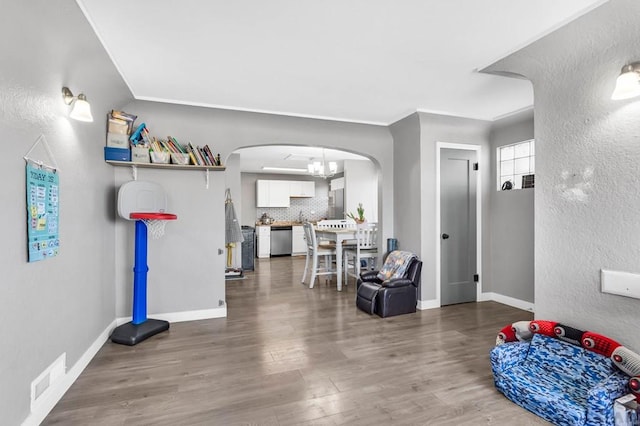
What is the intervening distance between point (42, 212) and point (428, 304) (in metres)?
4.03

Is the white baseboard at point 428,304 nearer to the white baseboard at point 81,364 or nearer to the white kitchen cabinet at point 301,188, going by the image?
the white baseboard at point 81,364

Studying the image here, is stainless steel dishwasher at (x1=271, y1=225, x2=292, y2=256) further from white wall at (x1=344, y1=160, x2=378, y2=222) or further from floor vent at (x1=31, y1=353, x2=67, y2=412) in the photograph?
floor vent at (x1=31, y1=353, x2=67, y2=412)

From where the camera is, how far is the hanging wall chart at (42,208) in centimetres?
170

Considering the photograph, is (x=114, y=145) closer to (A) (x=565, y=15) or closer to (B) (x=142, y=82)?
(B) (x=142, y=82)

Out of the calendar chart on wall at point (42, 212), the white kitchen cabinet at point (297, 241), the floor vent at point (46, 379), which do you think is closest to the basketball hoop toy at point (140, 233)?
the floor vent at point (46, 379)

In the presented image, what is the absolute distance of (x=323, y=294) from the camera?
485 centimetres

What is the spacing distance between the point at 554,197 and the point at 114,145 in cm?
392

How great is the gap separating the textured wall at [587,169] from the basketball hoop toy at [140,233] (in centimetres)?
333

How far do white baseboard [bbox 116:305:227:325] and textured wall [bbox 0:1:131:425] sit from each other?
663 millimetres

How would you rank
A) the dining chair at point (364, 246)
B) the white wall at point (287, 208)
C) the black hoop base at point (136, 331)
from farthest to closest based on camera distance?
1. the white wall at point (287, 208)
2. the dining chair at point (364, 246)
3. the black hoop base at point (136, 331)

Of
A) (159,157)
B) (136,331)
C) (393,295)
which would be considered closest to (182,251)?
(136,331)

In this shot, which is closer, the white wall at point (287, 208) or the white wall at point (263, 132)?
the white wall at point (263, 132)

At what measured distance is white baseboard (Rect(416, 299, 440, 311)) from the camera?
13.4 feet

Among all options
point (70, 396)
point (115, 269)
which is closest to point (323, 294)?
point (115, 269)
